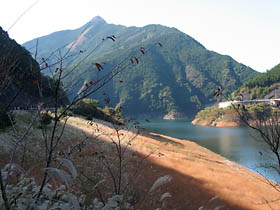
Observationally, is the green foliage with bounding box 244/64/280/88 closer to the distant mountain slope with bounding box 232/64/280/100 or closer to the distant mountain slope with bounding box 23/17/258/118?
the distant mountain slope with bounding box 232/64/280/100

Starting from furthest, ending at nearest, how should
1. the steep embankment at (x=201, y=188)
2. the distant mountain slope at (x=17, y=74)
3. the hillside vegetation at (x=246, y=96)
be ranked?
the hillside vegetation at (x=246, y=96), the steep embankment at (x=201, y=188), the distant mountain slope at (x=17, y=74)

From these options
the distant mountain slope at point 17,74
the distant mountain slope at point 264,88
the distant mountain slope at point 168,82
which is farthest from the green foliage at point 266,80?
the distant mountain slope at point 17,74

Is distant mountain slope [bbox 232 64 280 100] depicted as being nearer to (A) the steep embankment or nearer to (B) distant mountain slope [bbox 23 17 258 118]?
(B) distant mountain slope [bbox 23 17 258 118]

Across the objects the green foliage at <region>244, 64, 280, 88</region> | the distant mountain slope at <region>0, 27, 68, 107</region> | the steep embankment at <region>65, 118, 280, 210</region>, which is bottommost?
the steep embankment at <region>65, 118, 280, 210</region>

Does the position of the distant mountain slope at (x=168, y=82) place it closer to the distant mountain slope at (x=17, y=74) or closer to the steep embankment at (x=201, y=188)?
the steep embankment at (x=201, y=188)

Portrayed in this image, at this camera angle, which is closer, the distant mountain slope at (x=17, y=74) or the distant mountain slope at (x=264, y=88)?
the distant mountain slope at (x=17, y=74)

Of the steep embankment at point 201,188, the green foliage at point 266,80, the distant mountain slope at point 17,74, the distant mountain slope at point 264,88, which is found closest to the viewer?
the distant mountain slope at point 17,74

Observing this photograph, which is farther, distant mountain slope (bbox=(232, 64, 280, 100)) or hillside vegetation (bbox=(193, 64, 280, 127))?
distant mountain slope (bbox=(232, 64, 280, 100))

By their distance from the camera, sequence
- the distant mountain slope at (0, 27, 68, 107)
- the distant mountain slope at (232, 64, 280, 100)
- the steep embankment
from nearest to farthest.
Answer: the distant mountain slope at (0, 27, 68, 107) < the steep embankment < the distant mountain slope at (232, 64, 280, 100)

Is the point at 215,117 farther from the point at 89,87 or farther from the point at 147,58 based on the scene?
the point at 147,58

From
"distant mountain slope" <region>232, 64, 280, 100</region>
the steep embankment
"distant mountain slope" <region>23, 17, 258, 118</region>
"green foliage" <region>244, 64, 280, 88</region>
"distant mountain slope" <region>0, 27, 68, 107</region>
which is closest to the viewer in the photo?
"distant mountain slope" <region>0, 27, 68, 107</region>

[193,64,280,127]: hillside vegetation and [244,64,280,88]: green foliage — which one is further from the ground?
[244,64,280,88]: green foliage

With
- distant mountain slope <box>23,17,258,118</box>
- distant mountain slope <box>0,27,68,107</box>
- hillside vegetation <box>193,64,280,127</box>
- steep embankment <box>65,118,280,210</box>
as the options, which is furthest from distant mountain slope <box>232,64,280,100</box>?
distant mountain slope <box>0,27,68,107</box>

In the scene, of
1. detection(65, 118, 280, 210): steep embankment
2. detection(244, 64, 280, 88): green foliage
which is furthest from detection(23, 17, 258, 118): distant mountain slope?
detection(65, 118, 280, 210): steep embankment
